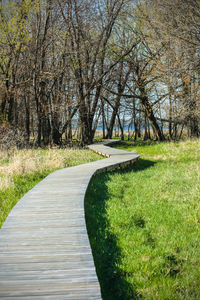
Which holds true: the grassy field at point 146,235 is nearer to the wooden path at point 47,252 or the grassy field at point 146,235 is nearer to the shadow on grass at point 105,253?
the shadow on grass at point 105,253

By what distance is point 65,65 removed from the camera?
17484mm

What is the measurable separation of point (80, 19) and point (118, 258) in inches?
636

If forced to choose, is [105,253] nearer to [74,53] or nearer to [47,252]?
[47,252]

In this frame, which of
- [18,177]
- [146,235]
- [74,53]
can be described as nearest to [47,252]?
[146,235]

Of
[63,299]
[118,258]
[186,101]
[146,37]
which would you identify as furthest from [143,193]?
[146,37]

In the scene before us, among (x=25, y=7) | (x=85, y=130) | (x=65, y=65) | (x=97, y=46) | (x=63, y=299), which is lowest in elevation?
(x=63, y=299)

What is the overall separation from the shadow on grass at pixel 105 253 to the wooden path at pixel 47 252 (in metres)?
0.40

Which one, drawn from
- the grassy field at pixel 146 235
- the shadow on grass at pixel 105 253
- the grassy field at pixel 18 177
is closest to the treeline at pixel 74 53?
the grassy field at pixel 18 177

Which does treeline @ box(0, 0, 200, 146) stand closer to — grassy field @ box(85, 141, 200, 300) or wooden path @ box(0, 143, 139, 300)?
grassy field @ box(85, 141, 200, 300)

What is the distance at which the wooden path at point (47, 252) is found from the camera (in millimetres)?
2605

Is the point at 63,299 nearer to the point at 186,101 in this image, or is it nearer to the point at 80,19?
the point at 186,101

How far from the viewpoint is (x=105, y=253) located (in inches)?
160

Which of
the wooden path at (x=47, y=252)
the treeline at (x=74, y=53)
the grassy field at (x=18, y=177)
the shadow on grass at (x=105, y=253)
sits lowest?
the shadow on grass at (x=105, y=253)

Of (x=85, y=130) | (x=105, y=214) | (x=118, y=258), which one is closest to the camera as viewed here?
(x=118, y=258)
